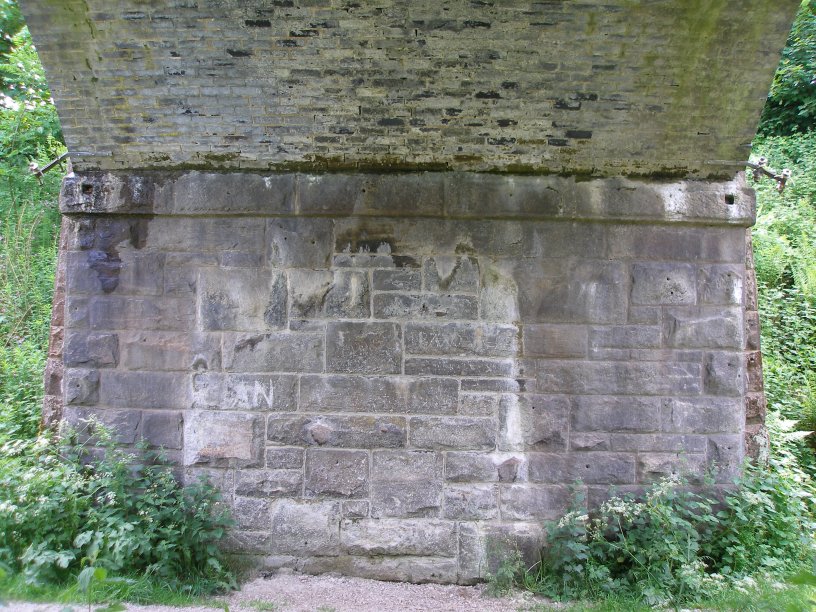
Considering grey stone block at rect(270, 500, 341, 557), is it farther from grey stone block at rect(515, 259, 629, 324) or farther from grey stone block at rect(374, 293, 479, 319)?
grey stone block at rect(515, 259, 629, 324)

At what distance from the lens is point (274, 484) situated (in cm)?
403

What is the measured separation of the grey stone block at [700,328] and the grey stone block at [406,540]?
2278mm

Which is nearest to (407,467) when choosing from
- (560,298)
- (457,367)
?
(457,367)

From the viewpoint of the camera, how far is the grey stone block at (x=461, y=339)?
4023 mm

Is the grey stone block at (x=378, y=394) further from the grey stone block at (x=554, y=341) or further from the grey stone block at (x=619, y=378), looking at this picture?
the grey stone block at (x=619, y=378)

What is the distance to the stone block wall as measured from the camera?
4.00 metres

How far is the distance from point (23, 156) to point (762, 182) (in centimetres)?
1352

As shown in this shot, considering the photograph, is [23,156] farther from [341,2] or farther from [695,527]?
[695,527]

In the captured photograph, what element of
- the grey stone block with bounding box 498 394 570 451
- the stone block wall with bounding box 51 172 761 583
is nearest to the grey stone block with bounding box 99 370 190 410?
the stone block wall with bounding box 51 172 761 583

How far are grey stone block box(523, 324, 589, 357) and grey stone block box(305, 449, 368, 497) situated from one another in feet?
5.11

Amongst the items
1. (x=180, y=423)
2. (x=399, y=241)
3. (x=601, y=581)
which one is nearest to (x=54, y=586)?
(x=180, y=423)

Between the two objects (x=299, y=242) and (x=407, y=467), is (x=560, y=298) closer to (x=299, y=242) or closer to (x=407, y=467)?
(x=407, y=467)

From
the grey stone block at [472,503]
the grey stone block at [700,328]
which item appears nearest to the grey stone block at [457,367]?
the grey stone block at [472,503]

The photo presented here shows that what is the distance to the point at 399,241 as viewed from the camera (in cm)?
405
